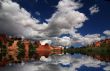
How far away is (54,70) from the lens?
728 inches

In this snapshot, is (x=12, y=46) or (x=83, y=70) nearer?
(x=83, y=70)

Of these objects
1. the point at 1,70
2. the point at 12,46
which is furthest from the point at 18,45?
the point at 1,70

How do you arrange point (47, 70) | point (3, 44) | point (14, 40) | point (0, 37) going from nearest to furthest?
point (47, 70)
point (3, 44)
point (0, 37)
point (14, 40)

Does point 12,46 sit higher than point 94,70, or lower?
higher

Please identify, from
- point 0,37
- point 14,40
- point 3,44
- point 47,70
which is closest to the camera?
point 47,70

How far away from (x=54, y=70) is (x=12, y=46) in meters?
117

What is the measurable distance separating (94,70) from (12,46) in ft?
385

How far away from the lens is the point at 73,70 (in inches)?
743

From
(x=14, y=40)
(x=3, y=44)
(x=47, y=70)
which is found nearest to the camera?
(x=47, y=70)

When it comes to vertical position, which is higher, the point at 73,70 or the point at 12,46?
the point at 12,46

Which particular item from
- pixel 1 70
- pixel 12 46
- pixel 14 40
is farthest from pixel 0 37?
pixel 1 70

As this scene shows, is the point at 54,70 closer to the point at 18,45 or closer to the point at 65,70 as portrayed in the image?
the point at 65,70

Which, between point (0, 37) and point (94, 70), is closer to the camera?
point (94, 70)

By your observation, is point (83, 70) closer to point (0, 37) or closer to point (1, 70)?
point (1, 70)
